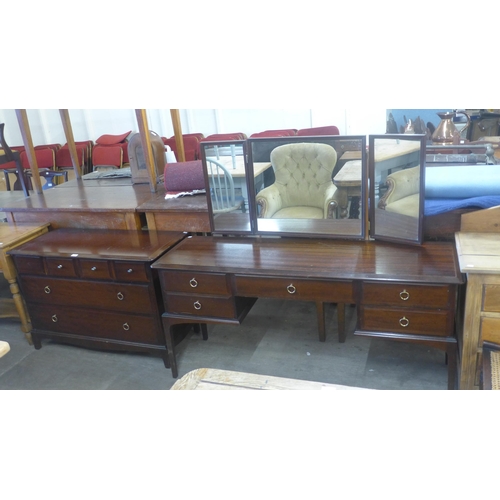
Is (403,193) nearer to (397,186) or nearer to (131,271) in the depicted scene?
(397,186)

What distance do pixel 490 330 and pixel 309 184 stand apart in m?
0.92

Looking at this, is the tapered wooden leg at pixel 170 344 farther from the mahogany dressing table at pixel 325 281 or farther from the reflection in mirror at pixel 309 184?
the reflection in mirror at pixel 309 184

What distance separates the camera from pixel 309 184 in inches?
83.0

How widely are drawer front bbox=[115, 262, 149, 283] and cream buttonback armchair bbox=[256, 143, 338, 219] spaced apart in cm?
65

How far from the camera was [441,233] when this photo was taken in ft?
6.58

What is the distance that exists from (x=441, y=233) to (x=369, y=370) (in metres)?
0.72

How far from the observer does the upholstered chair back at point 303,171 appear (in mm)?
2049

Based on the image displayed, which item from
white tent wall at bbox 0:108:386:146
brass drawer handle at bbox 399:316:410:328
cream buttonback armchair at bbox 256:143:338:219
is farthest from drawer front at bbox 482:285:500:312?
white tent wall at bbox 0:108:386:146

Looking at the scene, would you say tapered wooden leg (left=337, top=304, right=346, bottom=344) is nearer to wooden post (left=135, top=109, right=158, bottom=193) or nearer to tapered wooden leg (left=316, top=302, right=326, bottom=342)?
tapered wooden leg (left=316, top=302, right=326, bottom=342)

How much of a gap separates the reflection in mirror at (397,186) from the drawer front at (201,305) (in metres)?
0.70

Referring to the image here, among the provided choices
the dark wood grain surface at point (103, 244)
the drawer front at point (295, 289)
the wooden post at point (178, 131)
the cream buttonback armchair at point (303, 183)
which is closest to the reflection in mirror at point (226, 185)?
the cream buttonback armchair at point (303, 183)

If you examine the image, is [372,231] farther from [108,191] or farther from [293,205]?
[108,191]

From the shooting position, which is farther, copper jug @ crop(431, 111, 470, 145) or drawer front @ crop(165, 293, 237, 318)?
copper jug @ crop(431, 111, 470, 145)

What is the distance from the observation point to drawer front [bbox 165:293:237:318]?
2082mm
